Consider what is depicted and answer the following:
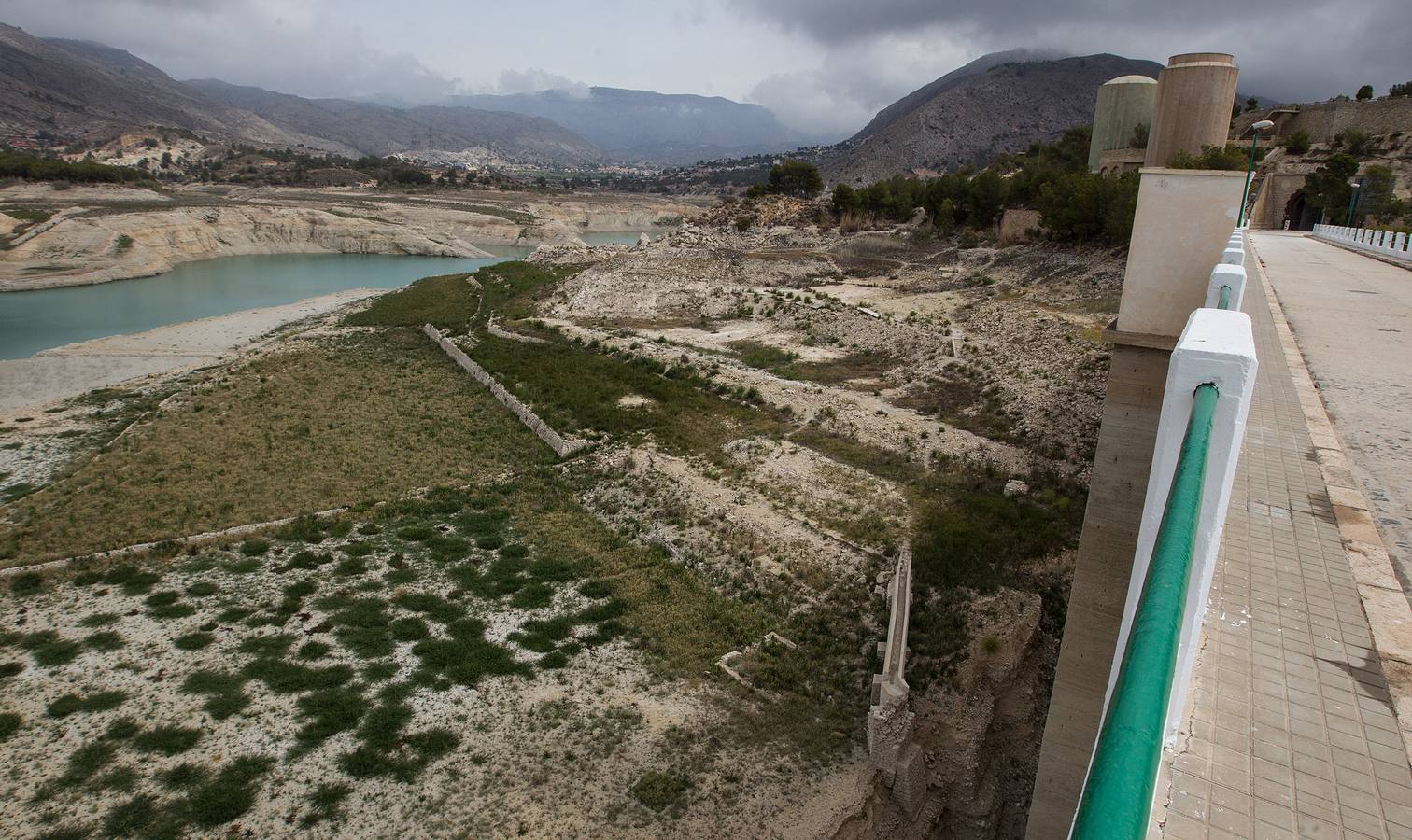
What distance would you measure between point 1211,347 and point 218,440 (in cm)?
1935

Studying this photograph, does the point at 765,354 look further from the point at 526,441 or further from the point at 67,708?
the point at 67,708

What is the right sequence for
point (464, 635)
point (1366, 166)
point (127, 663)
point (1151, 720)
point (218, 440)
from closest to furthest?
1. point (1151, 720)
2. point (127, 663)
3. point (464, 635)
4. point (218, 440)
5. point (1366, 166)

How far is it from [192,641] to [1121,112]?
142 feet

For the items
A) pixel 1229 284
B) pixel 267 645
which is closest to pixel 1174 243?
pixel 1229 284

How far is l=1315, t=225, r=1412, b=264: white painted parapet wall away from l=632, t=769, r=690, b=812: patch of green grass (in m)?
17.2

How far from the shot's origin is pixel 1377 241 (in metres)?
18.5

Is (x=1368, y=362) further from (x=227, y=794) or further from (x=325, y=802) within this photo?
(x=227, y=794)

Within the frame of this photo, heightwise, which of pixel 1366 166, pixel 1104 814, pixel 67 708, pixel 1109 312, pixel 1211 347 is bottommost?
pixel 67 708

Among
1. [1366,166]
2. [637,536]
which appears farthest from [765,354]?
[1366,166]

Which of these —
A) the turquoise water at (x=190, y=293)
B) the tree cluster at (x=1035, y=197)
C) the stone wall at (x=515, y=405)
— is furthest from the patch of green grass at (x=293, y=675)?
the turquoise water at (x=190, y=293)

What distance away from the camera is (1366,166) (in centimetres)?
3036

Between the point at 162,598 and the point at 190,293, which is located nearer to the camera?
the point at 162,598

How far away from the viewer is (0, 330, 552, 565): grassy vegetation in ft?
43.7

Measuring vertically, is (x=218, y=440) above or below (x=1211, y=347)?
below
